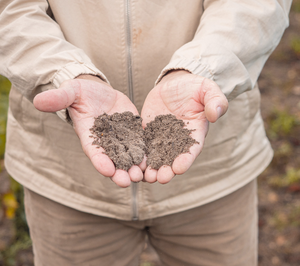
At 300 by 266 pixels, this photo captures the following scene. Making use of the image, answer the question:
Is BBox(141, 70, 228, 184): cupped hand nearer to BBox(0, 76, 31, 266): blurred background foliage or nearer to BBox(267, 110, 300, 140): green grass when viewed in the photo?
BBox(0, 76, 31, 266): blurred background foliage

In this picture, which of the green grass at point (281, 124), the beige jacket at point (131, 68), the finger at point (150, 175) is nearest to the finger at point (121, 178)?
the finger at point (150, 175)

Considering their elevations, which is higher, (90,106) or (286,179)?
(90,106)

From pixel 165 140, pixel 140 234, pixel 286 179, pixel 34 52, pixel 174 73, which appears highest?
pixel 34 52

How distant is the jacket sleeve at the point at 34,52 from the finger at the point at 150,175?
50cm

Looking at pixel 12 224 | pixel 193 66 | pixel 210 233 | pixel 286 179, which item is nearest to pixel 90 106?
pixel 193 66

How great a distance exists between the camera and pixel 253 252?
75.8 inches

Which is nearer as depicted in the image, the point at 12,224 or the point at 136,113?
the point at 136,113

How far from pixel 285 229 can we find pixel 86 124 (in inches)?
93.2

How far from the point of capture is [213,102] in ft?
4.41

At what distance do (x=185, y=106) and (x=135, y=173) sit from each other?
0.42 metres

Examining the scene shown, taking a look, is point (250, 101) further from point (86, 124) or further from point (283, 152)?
point (283, 152)

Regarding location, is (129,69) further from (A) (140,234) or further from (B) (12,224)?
(B) (12,224)

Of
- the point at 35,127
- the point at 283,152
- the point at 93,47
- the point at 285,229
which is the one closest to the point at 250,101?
the point at 93,47

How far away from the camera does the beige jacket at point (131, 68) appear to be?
4.92 feet
